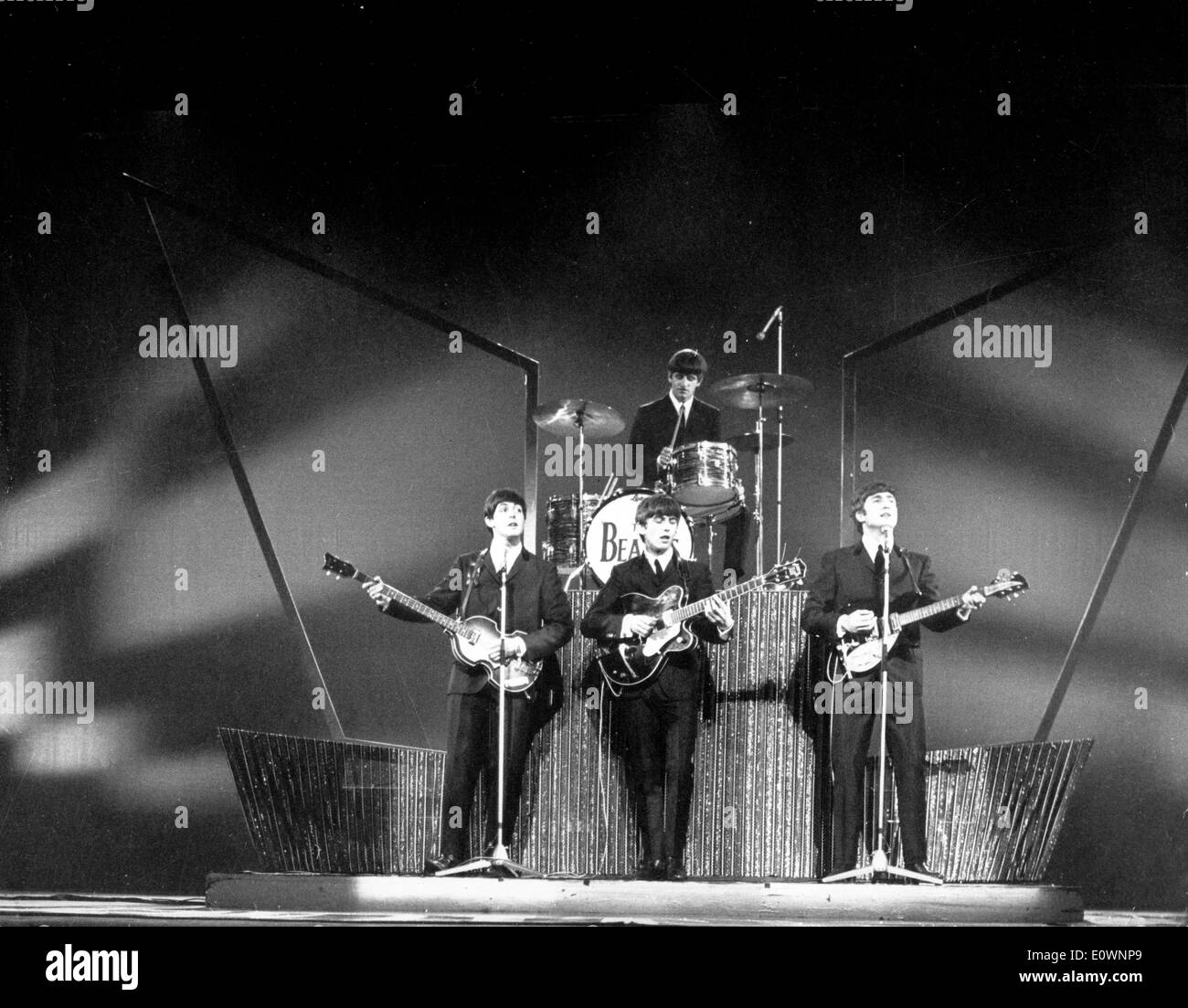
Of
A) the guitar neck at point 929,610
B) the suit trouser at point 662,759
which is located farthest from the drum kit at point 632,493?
the guitar neck at point 929,610

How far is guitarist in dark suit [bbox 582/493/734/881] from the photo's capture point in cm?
578

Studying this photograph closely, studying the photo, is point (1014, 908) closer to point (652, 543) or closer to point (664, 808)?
point (664, 808)

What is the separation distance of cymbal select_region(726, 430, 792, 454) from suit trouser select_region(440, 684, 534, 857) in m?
1.57

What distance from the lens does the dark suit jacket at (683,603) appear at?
5816 millimetres

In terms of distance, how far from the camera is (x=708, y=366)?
6.48m

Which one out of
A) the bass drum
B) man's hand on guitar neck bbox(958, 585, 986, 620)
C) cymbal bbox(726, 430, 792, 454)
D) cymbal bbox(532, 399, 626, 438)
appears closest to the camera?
man's hand on guitar neck bbox(958, 585, 986, 620)

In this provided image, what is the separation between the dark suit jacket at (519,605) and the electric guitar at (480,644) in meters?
0.03

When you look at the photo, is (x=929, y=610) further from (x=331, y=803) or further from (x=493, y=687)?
(x=331, y=803)

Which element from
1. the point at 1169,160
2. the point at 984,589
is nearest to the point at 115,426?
the point at 984,589

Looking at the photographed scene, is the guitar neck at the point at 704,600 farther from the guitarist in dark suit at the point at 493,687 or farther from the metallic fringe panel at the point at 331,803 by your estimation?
the metallic fringe panel at the point at 331,803

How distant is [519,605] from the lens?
19.5 ft

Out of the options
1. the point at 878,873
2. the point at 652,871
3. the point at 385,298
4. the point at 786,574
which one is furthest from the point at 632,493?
the point at 878,873

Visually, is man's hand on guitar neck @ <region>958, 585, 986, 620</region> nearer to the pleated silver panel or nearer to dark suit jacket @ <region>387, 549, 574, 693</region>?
the pleated silver panel

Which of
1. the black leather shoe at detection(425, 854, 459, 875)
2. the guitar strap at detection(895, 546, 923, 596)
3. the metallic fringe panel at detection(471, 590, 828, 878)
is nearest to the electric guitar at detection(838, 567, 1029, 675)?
the guitar strap at detection(895, 546, 923, 596)
